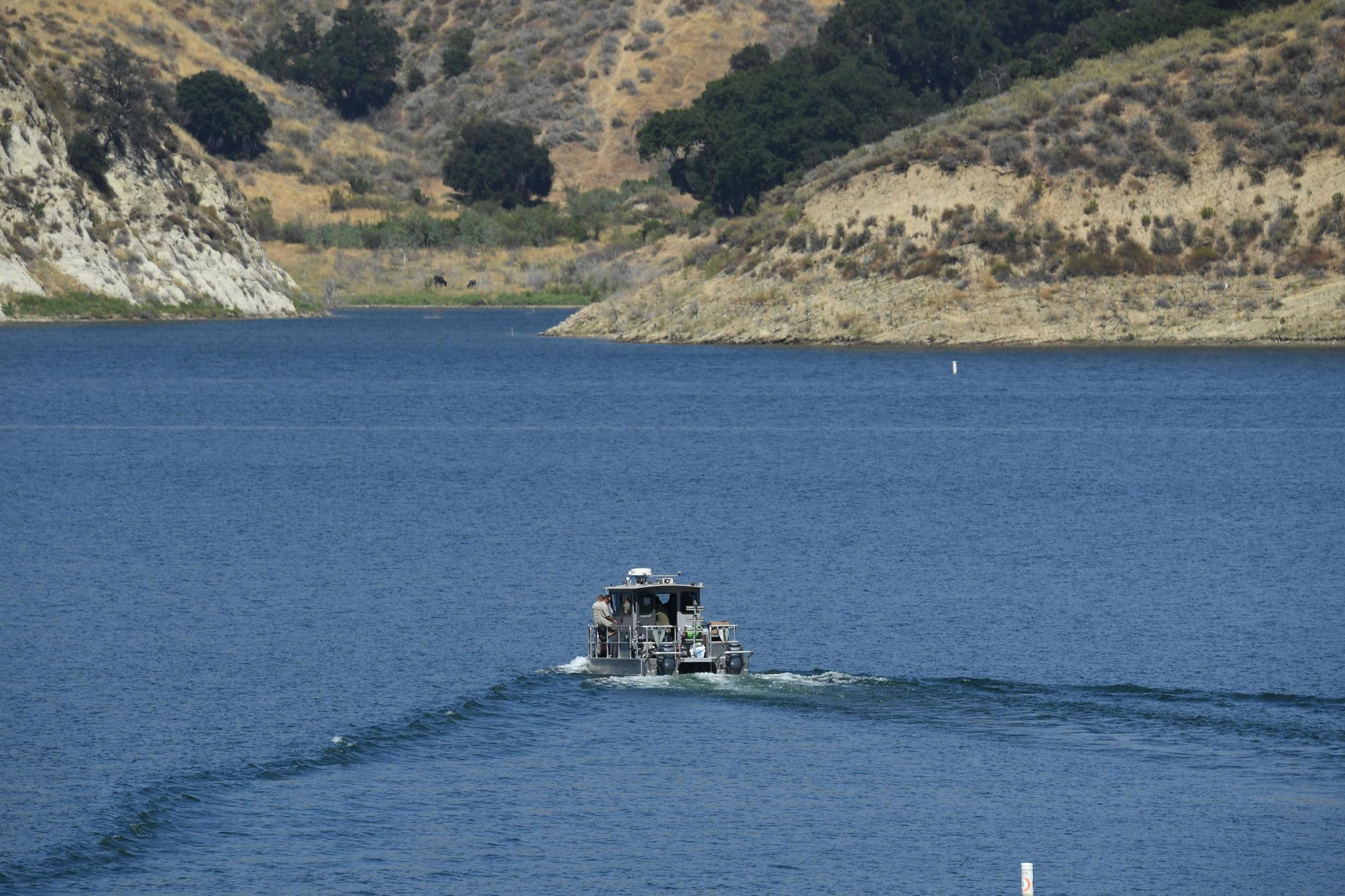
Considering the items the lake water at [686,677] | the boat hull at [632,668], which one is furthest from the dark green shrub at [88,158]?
the boat hull at [632,668]

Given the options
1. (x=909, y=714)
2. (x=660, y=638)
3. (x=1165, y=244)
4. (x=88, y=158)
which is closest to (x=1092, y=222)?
(x=1165, y=244)

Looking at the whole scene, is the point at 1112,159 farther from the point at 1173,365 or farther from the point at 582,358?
the point at 582,358

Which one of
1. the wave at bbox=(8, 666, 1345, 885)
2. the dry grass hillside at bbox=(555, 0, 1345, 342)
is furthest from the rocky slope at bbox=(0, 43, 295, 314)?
the wave at bbox=(8, 666, 1345, 885)

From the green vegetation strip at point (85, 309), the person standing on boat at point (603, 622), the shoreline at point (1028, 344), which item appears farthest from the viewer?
the green vegetation strip at point (85, 309)

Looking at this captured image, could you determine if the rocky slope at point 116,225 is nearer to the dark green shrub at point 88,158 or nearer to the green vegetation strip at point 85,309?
the green vegetation strip at point 85,309

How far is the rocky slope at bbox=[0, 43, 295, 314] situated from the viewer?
16100 cm

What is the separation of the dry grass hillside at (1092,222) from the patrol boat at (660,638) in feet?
295

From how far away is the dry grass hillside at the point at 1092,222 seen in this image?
133m

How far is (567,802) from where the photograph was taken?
38219 millimetres

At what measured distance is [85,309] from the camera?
6555 inches

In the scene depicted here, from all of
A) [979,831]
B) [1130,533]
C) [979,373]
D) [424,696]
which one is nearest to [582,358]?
[979,373]

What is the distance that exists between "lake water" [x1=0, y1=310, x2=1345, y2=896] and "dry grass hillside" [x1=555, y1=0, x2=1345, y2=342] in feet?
114

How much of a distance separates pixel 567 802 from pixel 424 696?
7.74m

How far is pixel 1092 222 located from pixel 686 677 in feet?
319
